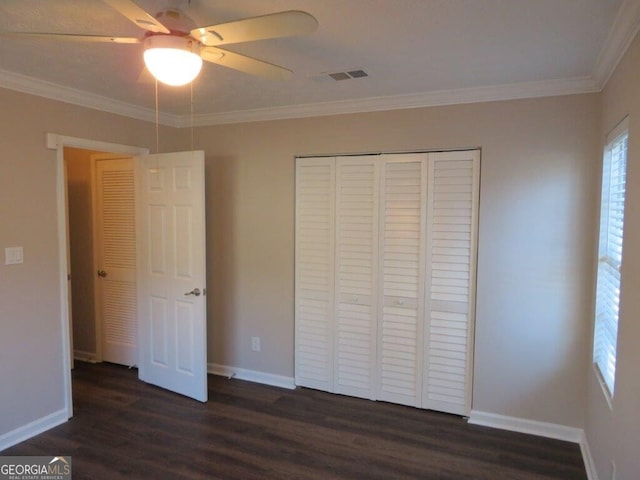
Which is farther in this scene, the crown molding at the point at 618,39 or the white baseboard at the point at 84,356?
the white baseboard at the point at 84,356

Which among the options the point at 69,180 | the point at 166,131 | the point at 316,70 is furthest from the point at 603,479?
the point at 69,180

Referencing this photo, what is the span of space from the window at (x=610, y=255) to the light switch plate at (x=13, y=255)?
Answer: 3522 millimetres

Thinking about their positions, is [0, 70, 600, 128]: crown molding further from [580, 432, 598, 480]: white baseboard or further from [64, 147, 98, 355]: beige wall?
[580, 432, 598, 480]: white baseboard

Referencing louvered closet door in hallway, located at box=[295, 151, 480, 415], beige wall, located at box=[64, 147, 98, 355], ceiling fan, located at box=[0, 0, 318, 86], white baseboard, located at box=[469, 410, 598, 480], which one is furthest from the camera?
beige wall, located at box=[64, 147, 98, 355]

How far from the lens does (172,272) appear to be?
3637 mm

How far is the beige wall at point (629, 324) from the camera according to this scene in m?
1.76

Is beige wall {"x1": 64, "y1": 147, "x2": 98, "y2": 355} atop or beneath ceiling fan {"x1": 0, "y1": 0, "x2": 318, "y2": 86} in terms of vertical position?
beneath

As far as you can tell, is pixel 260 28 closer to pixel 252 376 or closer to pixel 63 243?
pixel 63 243

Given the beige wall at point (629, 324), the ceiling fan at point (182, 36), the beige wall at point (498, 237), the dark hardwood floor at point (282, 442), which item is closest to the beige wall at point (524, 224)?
the beige wall at point (498, 237)

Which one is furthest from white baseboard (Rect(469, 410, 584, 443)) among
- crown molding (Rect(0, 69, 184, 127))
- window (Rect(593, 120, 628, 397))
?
crown molding (Rect(0, 69, 184, 127))

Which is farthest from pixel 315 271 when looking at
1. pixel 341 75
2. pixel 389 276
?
pixel 341 75

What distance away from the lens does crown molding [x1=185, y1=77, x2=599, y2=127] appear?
2.80 meters

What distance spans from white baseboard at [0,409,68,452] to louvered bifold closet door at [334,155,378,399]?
2088 millimetres

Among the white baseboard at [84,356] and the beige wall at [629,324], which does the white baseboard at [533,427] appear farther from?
the white baseboard at [84,356]
